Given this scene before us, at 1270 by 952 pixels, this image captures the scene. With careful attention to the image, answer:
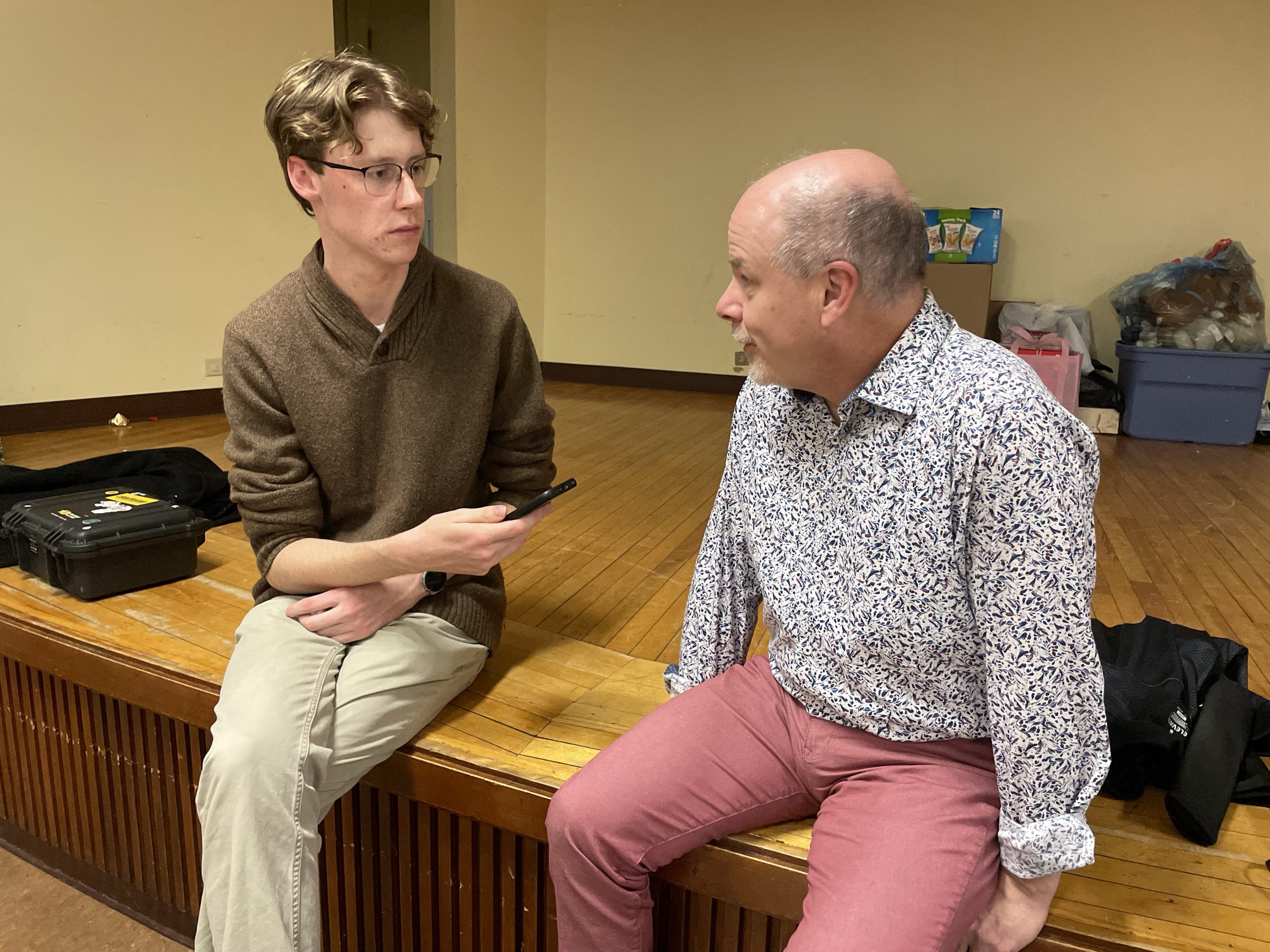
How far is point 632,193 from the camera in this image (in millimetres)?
5863

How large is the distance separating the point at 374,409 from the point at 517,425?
0.24 meters

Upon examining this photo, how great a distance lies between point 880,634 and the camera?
3.56 ft

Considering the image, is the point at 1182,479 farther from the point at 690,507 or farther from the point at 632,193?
the point at 632,193

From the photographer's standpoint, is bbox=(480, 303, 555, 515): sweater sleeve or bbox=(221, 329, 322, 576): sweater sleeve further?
bbox=(480, 303, 555, 515): sweater sleeve

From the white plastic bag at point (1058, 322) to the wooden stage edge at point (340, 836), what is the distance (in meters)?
4.09

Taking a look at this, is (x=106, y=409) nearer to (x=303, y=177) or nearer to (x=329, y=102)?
(x=303, y=177)

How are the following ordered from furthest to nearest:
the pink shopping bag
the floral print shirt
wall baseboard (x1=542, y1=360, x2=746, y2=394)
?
wall baseboard (x1=542, y1=360, x2=746, y2=394) < the pink shopping bag < the floral print shirt

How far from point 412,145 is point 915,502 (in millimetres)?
874

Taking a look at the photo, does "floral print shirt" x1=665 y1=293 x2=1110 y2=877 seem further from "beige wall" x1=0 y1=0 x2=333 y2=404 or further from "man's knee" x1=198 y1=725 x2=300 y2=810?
"beige wall" x1=0 y1=0 x2=333 y2=404

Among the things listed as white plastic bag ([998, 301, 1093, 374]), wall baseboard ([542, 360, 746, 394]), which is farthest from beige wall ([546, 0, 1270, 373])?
white plastic bag ([998, 301, 1093, 374])

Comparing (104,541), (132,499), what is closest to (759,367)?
(104,541)

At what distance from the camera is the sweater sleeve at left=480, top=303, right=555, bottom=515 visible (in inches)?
61.6

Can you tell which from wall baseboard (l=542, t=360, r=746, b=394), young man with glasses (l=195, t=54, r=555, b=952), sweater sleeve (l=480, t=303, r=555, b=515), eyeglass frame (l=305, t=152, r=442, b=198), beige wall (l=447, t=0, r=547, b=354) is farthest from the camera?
wall baseboard (l=542, t=360, r=746, b=394)

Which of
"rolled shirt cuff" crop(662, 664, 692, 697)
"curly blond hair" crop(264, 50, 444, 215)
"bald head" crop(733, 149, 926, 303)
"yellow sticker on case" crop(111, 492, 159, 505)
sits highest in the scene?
"curly blond hair" crop(264, 50, 444, 215)
